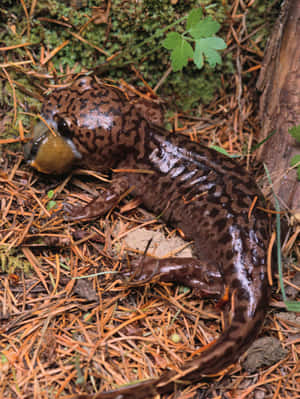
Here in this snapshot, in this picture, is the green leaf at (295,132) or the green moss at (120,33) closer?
the green leaf at (295,132)

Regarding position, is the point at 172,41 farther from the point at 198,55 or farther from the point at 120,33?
the point at 120,33

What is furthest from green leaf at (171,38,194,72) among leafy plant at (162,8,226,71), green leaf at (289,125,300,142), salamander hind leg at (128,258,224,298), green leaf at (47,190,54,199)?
salamander hind leg at (128,258,224,298)

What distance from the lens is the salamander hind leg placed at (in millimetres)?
3146

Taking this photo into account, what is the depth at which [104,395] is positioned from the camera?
2486mm

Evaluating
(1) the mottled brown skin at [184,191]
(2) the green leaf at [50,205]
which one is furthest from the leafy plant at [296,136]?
(2) the green leaf at [50,205]

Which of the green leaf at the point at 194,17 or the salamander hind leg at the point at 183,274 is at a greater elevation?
the green leaf at the point at 194,17

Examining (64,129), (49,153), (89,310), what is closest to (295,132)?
(64,129)

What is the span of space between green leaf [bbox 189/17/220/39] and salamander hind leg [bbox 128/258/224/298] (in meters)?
2.00

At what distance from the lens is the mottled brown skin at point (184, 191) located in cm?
311

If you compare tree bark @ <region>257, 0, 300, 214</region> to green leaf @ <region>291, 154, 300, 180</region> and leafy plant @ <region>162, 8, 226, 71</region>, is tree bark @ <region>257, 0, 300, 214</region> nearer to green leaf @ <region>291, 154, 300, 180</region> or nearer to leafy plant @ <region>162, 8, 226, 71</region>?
green leaf @ <region>291, 154, 300, 180</region>

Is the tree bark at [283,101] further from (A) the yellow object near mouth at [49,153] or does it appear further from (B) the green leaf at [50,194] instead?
(B) the green leaf at [50,194]

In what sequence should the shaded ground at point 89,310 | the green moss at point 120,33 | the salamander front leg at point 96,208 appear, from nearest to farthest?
the shaded ground at point 89,310, the salamander front leg at point 96,208, the green moss at point 120,33

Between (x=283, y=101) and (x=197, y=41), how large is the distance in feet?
3.21

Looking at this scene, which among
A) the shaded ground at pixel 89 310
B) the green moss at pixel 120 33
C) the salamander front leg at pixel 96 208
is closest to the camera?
the shaded ground at pixel 89 310
